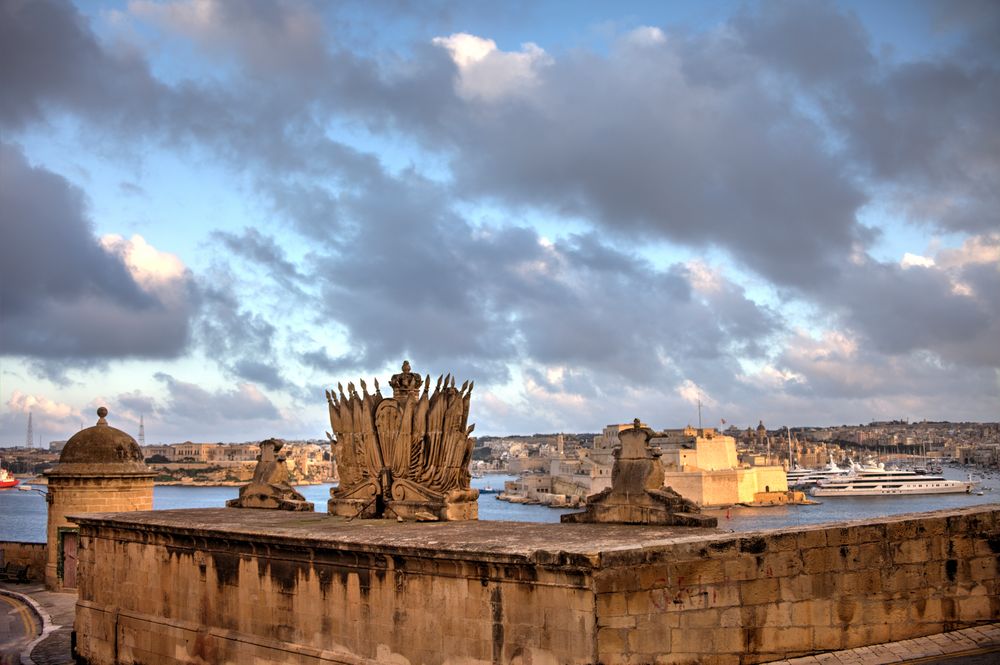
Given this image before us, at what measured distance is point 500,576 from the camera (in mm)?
10383

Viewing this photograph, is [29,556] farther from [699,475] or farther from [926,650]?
[699,475]

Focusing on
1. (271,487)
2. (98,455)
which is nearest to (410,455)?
(271,487)

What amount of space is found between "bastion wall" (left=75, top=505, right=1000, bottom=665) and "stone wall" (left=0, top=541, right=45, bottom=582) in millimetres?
18086

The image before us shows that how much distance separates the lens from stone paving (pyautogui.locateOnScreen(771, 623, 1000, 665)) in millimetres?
9312

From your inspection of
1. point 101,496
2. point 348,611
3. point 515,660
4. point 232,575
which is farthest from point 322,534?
point 101,496

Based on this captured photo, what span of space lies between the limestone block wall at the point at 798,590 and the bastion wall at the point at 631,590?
1 centimetres

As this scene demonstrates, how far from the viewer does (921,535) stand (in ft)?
33.0

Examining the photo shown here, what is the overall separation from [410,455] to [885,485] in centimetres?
10970

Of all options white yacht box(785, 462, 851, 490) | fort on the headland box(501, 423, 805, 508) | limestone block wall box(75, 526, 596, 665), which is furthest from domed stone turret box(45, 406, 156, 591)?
white yacht box(785, 462, 851, 490)

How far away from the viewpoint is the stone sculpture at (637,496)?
1252 centimetres

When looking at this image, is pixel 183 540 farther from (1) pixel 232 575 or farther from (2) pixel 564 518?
(2) pixel 564 518

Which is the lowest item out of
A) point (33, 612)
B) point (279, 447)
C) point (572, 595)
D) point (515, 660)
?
point (33, 612)

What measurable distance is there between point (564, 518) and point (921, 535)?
4.99 m

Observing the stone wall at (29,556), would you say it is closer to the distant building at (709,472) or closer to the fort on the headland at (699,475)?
the fort on the headland at (699,475)
